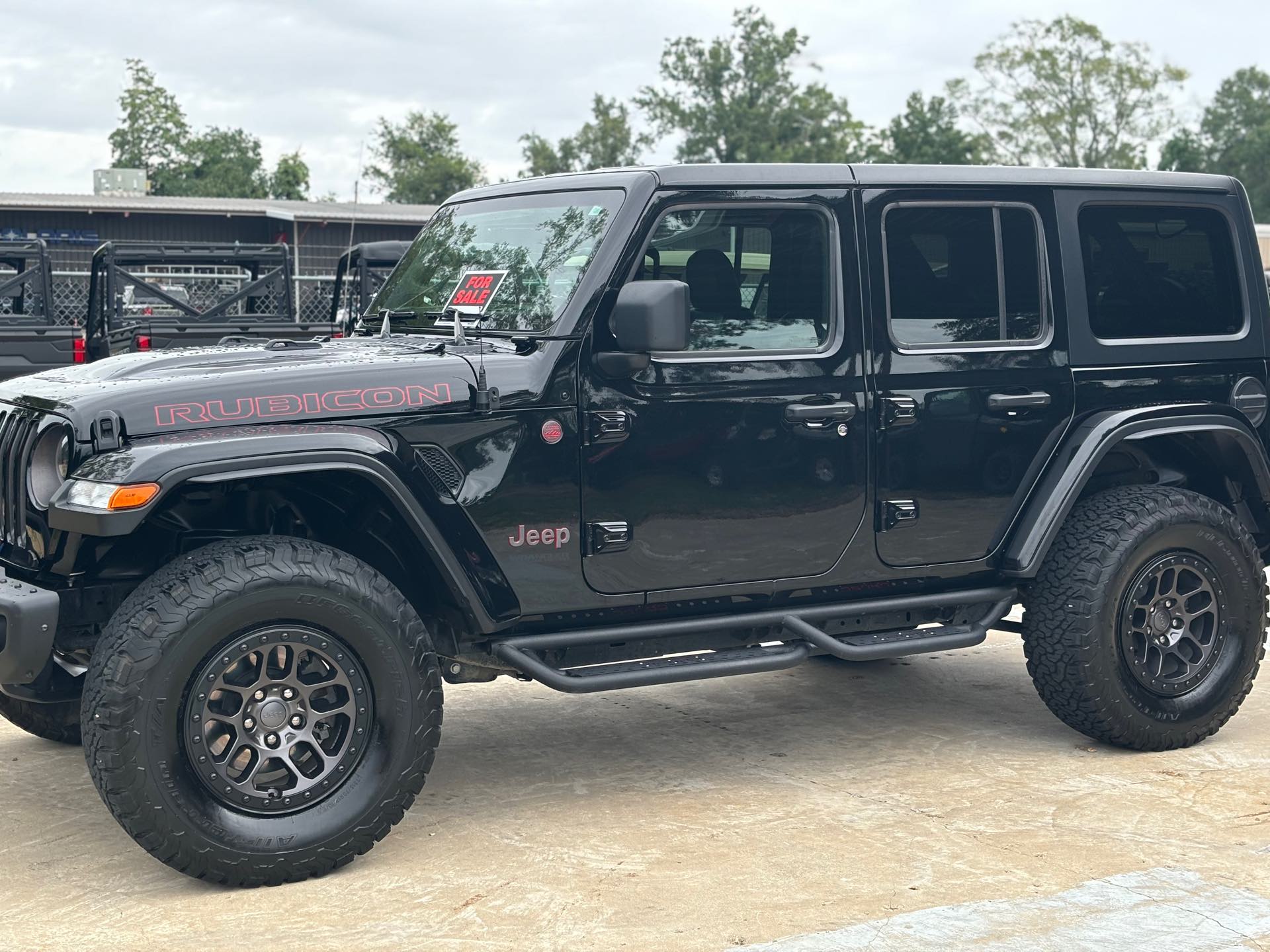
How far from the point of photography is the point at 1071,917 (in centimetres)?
403

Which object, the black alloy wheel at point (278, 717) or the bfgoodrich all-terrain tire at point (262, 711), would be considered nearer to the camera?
the bfgoodrich all-terrain tire at point (262, 711)

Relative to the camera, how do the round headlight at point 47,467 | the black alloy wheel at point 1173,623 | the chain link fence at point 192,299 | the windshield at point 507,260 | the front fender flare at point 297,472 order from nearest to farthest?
the front fender flare at point 297,472 → the round headlight at point 47,467 → the windshield at point 507,260 → the black alloy wheel at point 1173,623 → the chain link fence at point 192,299

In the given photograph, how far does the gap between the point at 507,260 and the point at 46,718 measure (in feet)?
7.82

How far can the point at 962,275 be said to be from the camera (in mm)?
5547

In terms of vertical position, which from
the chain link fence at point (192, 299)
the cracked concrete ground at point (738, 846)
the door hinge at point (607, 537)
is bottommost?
the cracked concrete ground at point (738, 846)

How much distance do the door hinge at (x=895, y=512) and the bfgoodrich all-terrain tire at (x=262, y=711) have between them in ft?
5.52

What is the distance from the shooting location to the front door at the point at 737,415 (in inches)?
192

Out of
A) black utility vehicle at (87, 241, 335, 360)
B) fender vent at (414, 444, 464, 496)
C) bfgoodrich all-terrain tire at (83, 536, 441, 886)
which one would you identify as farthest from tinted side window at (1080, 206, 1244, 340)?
black utility vehicle at (87, 241, 335, 360)

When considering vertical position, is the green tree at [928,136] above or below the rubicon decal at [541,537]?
above

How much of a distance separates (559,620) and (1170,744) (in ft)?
8.02

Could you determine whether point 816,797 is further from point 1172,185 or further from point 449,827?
point 1172,185

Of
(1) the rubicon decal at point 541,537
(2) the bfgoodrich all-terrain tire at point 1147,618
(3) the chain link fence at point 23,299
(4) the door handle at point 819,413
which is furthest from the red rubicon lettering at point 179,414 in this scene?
(3) the chain link fence at point 23,299

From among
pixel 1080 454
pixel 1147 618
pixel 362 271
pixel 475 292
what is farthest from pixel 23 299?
pixel 1147 618

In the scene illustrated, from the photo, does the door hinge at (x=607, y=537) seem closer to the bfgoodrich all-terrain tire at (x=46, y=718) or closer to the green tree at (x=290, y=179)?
the bfgoodrich all-terrain tire at (x=46, y=718)
